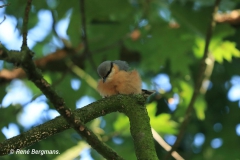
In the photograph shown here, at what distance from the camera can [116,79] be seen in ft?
11.5

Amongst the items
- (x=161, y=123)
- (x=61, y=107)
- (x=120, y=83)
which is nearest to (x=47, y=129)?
(x=61, y=107)

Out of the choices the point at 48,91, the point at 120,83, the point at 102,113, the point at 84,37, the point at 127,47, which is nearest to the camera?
the point at 48,91

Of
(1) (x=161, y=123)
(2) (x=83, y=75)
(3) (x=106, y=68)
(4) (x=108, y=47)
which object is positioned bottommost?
(3) (x=106, y=68)

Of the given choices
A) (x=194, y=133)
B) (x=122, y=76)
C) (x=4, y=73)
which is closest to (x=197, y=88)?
(x=122, y=76)

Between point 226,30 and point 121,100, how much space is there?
2578 mm

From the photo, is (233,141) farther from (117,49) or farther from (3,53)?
(3,53)

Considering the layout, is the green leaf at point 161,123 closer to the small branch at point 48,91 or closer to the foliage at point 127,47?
the foliage at point 127,47

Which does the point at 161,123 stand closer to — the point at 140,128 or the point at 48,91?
the point at 140,128

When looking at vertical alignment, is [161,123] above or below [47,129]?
above

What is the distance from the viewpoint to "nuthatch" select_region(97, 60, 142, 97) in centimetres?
338

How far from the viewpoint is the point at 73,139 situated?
14.5 feet

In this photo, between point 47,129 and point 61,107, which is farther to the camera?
point 47,129

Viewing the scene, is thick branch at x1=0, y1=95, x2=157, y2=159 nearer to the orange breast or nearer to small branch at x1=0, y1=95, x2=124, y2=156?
small branch at x1=0, y1=95, x2=124, y2=156

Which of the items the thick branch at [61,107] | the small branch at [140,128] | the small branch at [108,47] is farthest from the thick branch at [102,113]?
the small branch at [108,47]
